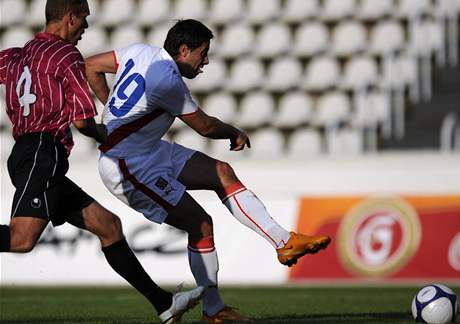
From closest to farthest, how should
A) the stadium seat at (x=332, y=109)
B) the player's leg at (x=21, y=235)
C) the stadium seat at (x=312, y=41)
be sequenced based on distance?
the player's leg at (x=21, y=235), the stadium seat at (x=332, y=109), the stadium seat at (x=312, y=41)

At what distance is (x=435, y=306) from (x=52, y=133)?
7.85 ft

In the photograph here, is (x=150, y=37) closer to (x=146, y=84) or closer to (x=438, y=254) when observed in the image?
(x=438, y=254)

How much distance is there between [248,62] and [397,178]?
5578 millimetres

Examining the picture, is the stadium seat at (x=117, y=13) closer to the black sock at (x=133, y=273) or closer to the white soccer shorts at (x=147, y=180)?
the white soccer shorts at (x=147, y=180)

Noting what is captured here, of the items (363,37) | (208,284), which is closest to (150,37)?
(363,37)

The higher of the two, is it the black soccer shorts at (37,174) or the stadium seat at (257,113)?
the stadium seat at (257,113)

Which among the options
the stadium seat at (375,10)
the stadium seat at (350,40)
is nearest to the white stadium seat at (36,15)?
the stadium seat at (350,40)

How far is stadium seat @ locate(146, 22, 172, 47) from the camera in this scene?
18.2 meters

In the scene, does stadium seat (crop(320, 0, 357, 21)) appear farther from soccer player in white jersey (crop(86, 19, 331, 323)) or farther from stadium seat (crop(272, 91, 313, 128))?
soccer player in white jersey (crop(86, 19, 331, 323))

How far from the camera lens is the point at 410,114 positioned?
16688 millimetres

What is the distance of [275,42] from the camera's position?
17.9 metres

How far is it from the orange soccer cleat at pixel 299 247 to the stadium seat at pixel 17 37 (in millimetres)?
12639

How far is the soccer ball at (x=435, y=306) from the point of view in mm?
6438

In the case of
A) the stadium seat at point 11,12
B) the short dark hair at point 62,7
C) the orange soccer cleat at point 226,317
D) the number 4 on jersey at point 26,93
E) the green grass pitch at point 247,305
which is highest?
the stadium seat at point 11,12
